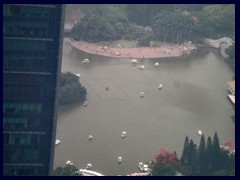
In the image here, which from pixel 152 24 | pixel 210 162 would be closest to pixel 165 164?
pixel 210 162

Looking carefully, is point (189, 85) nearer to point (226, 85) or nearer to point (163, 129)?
point (226, 85)

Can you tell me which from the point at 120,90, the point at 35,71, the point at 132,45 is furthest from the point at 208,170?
the point at 132,45

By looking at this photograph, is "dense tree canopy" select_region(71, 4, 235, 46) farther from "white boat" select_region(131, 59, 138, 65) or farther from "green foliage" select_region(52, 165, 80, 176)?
"green foliage" select_region(52, 165, 80, 176)

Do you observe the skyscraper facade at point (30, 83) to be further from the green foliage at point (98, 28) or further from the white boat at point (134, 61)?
the green foliage at point (98, 28)

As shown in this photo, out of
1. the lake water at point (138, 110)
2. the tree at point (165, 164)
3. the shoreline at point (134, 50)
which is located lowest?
the tree at point (165, 164)

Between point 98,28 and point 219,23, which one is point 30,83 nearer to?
point 98,28

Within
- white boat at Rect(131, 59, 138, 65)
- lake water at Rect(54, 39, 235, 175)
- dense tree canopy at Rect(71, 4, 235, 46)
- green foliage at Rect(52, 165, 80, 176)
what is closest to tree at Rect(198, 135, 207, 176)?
lake water at Rect(54, 39, 235, 175)

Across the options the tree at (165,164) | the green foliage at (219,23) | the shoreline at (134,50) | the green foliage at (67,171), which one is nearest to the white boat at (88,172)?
the green foliage at (67,171)
